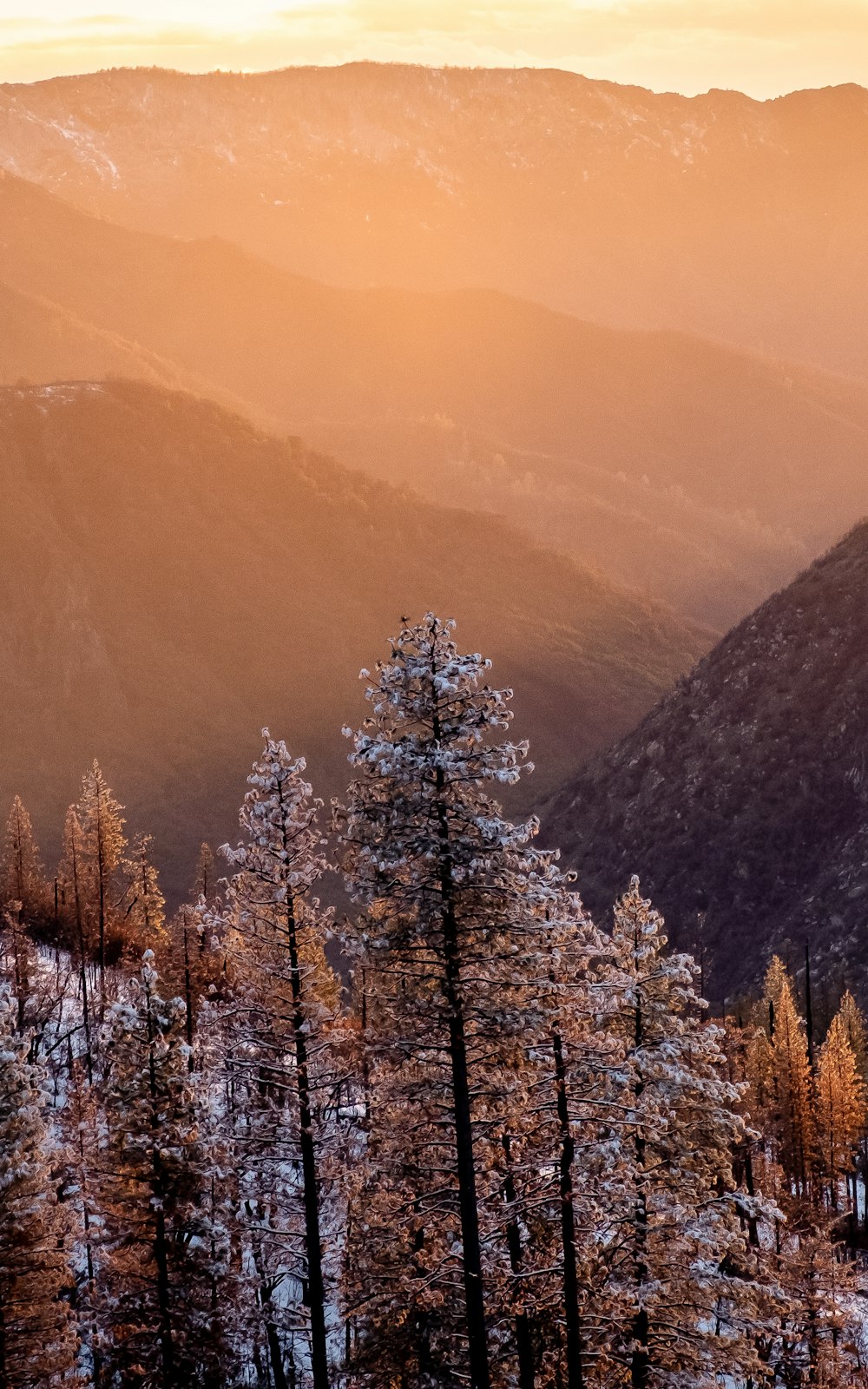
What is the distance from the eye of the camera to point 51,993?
55094 millimetres

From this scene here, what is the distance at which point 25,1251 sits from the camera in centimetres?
2514

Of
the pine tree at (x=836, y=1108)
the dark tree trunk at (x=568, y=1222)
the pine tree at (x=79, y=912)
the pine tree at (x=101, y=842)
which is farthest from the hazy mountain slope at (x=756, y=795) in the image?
the dark tree trunk at (x=568, y=1222)

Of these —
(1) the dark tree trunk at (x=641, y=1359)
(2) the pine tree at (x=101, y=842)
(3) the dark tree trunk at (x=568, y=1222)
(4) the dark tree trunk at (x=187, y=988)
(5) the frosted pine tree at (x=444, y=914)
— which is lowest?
(1) the dark tree trunk at (x=641, y=1359)

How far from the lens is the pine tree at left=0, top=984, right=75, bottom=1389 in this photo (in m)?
24.8

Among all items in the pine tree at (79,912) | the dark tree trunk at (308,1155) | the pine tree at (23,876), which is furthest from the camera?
the pine tree at (23,876)

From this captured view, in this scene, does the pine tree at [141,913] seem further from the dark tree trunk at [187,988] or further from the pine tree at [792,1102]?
the pine tree at [792,1102]

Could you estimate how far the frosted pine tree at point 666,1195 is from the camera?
2106cm

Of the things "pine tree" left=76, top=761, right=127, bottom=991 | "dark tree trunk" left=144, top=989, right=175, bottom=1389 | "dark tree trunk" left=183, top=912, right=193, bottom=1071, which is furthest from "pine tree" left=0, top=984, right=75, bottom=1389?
"pine tree" left=76, top=761, right=127, bottom=991

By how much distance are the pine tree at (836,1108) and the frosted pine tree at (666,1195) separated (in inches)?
1108

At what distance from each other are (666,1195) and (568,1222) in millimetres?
2072

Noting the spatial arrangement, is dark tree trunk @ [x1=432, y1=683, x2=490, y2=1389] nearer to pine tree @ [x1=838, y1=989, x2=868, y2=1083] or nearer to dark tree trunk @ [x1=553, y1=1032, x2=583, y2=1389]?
dark tree trunk @ [x1=553, y1=1032, x2=583, y2=1389]

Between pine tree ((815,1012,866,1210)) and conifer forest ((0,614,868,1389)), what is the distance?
17.7 metres

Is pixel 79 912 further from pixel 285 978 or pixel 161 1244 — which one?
pixel 285 978

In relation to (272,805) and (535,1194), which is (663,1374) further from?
(272,805)
